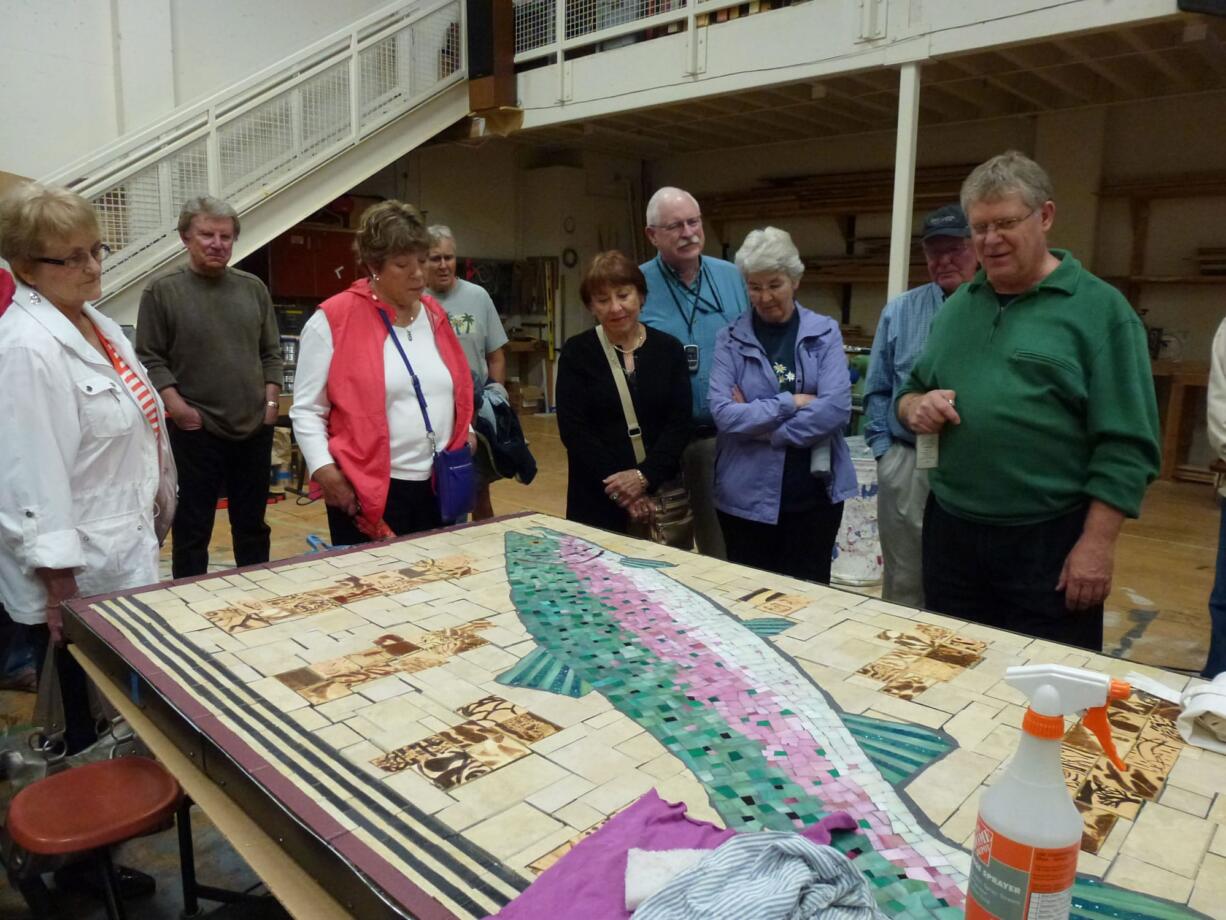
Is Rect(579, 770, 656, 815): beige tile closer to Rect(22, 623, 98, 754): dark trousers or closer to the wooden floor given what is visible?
Rect(22, 623, 98, 754): dark trousers

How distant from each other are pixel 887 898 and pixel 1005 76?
7.12 m

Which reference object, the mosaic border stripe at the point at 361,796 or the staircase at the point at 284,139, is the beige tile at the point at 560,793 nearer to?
the mosaic border stripe at the point at 361,796

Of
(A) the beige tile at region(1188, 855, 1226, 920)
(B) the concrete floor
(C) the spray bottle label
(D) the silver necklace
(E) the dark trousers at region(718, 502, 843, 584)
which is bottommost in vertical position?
(B) the concrete floor

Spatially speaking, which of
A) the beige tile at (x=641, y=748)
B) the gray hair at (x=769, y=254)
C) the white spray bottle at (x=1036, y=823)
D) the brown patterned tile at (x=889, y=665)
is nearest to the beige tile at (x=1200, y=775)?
the brown patterned tile at (x=889, y=665)

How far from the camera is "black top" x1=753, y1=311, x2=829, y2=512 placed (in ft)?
7.93

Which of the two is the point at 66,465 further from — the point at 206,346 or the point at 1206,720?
the point at 1206,720

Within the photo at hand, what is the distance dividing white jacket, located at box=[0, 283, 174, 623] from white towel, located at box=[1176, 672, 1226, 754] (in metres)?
1.81

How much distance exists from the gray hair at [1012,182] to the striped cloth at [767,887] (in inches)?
52.1

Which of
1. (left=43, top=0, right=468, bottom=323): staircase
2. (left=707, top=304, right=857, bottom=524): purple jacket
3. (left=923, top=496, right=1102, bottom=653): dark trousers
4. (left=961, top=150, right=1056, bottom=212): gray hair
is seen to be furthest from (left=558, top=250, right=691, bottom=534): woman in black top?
(left=43, top=0, right=468, bottom=323): staircase

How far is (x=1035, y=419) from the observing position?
1.69m

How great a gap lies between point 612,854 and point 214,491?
282 centimetres

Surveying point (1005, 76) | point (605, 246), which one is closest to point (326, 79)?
point (605, 246)

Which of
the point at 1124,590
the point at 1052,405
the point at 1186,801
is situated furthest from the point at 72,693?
the point at 1124,590

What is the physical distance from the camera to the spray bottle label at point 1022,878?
64cm
